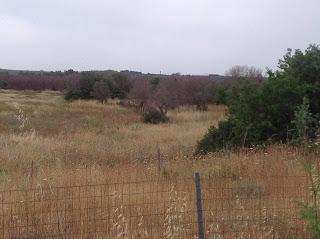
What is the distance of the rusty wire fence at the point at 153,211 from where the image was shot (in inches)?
237

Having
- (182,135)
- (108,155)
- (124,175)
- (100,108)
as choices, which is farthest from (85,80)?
(124,175)

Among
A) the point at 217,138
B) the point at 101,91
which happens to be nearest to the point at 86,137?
the point at 217,138

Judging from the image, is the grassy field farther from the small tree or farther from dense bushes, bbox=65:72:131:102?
dense bushes, bbox=65:72:131:102

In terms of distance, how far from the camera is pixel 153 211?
6758mm

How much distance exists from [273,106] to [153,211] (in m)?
8.43

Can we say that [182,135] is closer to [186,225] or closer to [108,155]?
[108,155]

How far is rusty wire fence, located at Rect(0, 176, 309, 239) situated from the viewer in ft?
19.7

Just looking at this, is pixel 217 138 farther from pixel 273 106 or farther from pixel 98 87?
pixel 98 87

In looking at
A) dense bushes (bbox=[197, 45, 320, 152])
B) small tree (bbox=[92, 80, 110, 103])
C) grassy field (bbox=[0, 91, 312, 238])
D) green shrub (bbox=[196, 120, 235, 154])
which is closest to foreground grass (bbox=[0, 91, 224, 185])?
grassy field (bbox=[0, 91, 312, 238])

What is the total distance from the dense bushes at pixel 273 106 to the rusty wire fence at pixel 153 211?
251 inches

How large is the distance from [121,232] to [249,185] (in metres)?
2.75

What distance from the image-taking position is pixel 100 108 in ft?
157

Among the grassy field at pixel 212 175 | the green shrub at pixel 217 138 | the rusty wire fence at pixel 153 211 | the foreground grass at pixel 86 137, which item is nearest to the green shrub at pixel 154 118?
the foreground grass at pixel 86 137

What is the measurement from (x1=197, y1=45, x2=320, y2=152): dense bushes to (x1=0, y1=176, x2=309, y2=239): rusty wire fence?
20.9 feet
